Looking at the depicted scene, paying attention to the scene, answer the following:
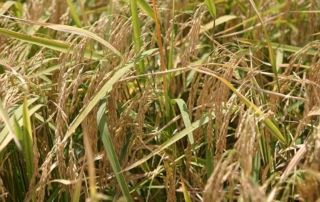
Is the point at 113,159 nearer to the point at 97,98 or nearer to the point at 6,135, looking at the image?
the point at 97,98

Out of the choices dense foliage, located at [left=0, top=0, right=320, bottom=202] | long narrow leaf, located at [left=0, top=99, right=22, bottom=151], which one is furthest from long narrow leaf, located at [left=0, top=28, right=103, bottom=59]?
long narrow leaf, located at [left=0, top=99, right=22, bottom=151]

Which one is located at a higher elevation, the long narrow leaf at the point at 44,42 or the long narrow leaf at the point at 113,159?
the long narrow leaf at the point at 44,42

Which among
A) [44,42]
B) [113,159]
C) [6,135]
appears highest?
[44,42]

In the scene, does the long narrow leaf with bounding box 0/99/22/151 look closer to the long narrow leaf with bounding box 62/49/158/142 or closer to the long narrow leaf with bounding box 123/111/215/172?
the long narrow leaf with bounding box 62/49/158/142

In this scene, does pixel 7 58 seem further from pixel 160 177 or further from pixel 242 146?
pixel 242 146

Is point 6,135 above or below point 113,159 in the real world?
above

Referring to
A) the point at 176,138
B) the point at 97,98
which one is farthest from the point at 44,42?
the point at 176,138

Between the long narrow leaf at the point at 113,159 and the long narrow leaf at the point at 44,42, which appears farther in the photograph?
the long narrow leaf at the point at 44,42

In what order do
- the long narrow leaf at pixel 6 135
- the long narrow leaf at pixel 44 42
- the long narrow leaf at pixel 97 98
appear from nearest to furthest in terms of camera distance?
the long narrow leaf at pixel 6 135 → the long narrow leaf at pixel 97 98 → the long narrow leaf at pixel 44 42

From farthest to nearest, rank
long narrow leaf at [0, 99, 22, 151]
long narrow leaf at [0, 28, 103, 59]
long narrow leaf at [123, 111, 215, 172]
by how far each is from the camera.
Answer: long narrow leaf at [0, 28, 103, 59], long narrow leaf at [123, 111, 215, 172], long narrow leaf at [0, 99, 22, 151]

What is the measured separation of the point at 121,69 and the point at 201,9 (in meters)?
0.29

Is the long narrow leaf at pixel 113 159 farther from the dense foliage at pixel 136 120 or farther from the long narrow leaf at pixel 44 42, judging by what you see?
the long narrow leaf at pixel 44 42

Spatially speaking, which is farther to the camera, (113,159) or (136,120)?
(136,120)

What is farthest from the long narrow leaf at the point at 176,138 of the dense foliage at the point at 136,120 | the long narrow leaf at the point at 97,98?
the long narrow leaf at the point at 97,98
